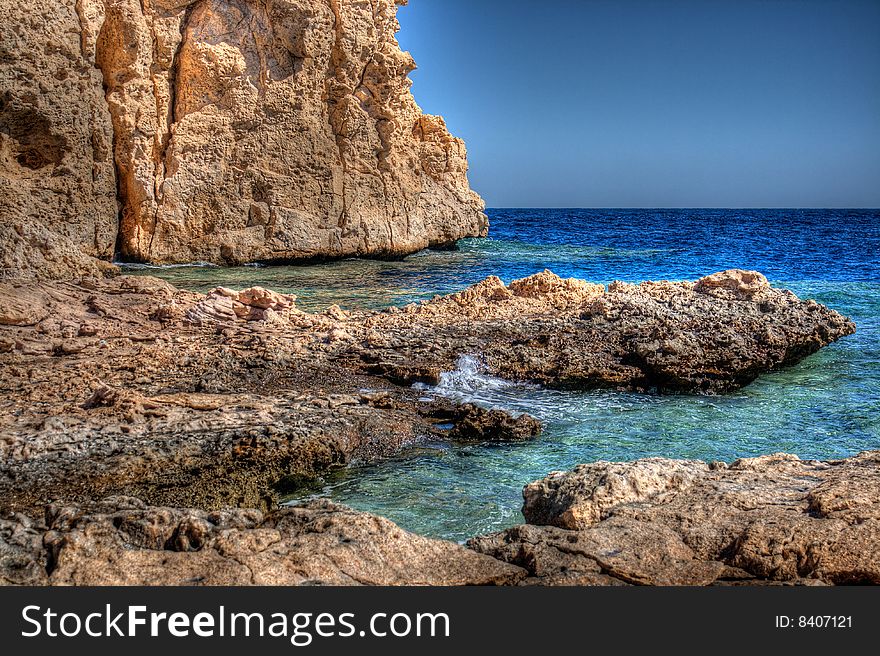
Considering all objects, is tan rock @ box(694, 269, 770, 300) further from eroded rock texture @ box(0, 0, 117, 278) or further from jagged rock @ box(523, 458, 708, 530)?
eroded rock texture @ box(0, 0, 117, 278)

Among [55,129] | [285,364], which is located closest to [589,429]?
[285,364]

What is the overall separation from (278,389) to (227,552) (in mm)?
4511

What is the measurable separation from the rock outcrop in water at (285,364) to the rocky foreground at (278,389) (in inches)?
1.0

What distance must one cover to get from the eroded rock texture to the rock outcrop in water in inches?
263

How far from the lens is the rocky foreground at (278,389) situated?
12.2 ft

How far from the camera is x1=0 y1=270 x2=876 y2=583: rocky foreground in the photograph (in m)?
3.72

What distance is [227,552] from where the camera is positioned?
362cm

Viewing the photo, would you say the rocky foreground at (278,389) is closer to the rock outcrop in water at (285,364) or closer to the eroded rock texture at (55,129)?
the rock outcrop in water at (285,364)

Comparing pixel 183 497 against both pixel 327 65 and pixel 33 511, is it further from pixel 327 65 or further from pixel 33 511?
pixel 327 65

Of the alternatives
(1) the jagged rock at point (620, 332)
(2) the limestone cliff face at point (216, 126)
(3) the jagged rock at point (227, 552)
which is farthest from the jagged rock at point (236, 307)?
(2) the limestone cliff face at point (216, 126)

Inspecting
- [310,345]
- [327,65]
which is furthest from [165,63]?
[310,345]

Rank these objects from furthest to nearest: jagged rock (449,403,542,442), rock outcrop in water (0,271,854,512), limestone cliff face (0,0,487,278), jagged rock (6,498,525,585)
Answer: limestone cliff face (0,0,487,278)
jagged rock (449,403,542,442)
rock outcrop in water (0,271,854,512)
jagged rock (6,498,525,585)

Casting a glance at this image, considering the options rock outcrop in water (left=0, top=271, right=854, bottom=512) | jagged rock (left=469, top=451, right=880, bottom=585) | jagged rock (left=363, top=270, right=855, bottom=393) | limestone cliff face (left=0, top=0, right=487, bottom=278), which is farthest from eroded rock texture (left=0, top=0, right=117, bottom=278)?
jagged rock (left=469, top=451, right=880, bottom=585)

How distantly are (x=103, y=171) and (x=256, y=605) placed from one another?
1745cm
